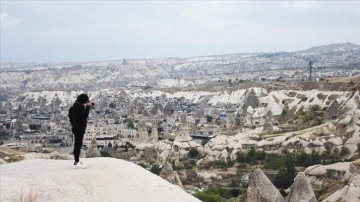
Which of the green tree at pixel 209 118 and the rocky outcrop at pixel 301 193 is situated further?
the green tree at pixel 209 118

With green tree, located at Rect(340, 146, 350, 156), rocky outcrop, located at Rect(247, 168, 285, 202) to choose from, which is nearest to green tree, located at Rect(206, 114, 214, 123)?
green tree, located at Rect(340, 146, 350, 156)

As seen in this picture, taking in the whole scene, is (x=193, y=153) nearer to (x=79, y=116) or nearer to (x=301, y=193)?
(x=301, y=193)

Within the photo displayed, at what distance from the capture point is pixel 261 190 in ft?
39.9

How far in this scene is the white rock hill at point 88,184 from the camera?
6344 mm

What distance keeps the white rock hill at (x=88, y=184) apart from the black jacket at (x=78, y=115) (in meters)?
0.52

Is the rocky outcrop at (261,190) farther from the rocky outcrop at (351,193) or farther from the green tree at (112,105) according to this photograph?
the green tree at (112,105)

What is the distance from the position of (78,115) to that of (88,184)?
993 millimetres

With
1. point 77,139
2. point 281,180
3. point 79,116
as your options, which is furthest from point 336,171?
point 79,116

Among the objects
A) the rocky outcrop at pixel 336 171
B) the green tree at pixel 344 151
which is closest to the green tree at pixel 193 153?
the green tree at pixel 344 151

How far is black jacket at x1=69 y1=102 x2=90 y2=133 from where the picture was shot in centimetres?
712

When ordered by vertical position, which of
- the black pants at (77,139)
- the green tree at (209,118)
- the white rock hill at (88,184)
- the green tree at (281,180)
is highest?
the black pants at (77,139)

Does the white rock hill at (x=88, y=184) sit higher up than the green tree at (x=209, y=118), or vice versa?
the white rock hill at (x=88, y=184)

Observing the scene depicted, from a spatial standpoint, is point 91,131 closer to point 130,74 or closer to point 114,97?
point 114,97

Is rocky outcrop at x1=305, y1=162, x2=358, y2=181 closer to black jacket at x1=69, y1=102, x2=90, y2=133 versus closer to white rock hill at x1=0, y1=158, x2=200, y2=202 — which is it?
white rock hill at x1=0, y1=158, x2=200, y2=202
